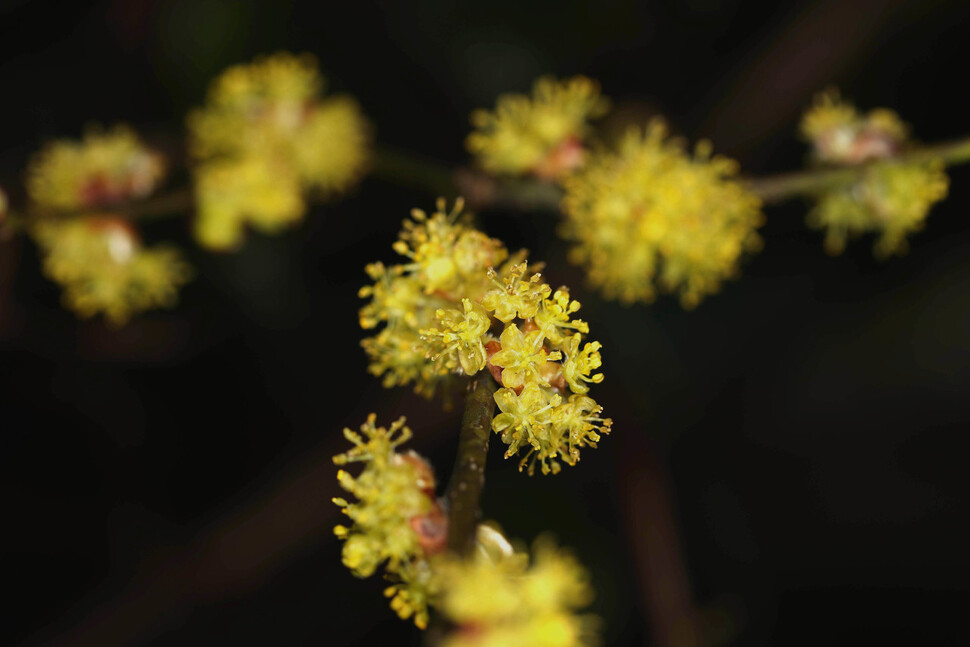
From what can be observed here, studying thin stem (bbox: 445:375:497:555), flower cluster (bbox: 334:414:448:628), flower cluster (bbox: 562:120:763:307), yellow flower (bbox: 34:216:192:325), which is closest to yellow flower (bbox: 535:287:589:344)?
thin stem (bbox: 445:375:497:555)

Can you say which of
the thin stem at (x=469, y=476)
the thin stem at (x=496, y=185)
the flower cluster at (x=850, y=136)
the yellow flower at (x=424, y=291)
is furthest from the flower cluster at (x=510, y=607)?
the flower cluster at (x=850, y=136)

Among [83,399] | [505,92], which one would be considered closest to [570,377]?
[505,92]

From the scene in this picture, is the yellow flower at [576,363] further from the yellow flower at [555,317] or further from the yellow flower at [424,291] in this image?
the yellow flower at [424,291]

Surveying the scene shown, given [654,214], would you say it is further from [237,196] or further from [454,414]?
[237,196]

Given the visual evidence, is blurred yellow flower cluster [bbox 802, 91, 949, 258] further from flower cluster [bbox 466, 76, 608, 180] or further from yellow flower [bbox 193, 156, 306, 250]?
yellow flower [bbox 193, 156, 306, 250]

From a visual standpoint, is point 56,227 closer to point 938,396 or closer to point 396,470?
point 396,470

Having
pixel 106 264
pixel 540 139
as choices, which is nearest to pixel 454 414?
pixel 540 139

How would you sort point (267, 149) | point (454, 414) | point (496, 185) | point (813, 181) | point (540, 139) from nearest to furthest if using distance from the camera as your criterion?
point (813, 181) → point (540, 139) → point (496, 185) → point (267, 149) → point (454, 414)
